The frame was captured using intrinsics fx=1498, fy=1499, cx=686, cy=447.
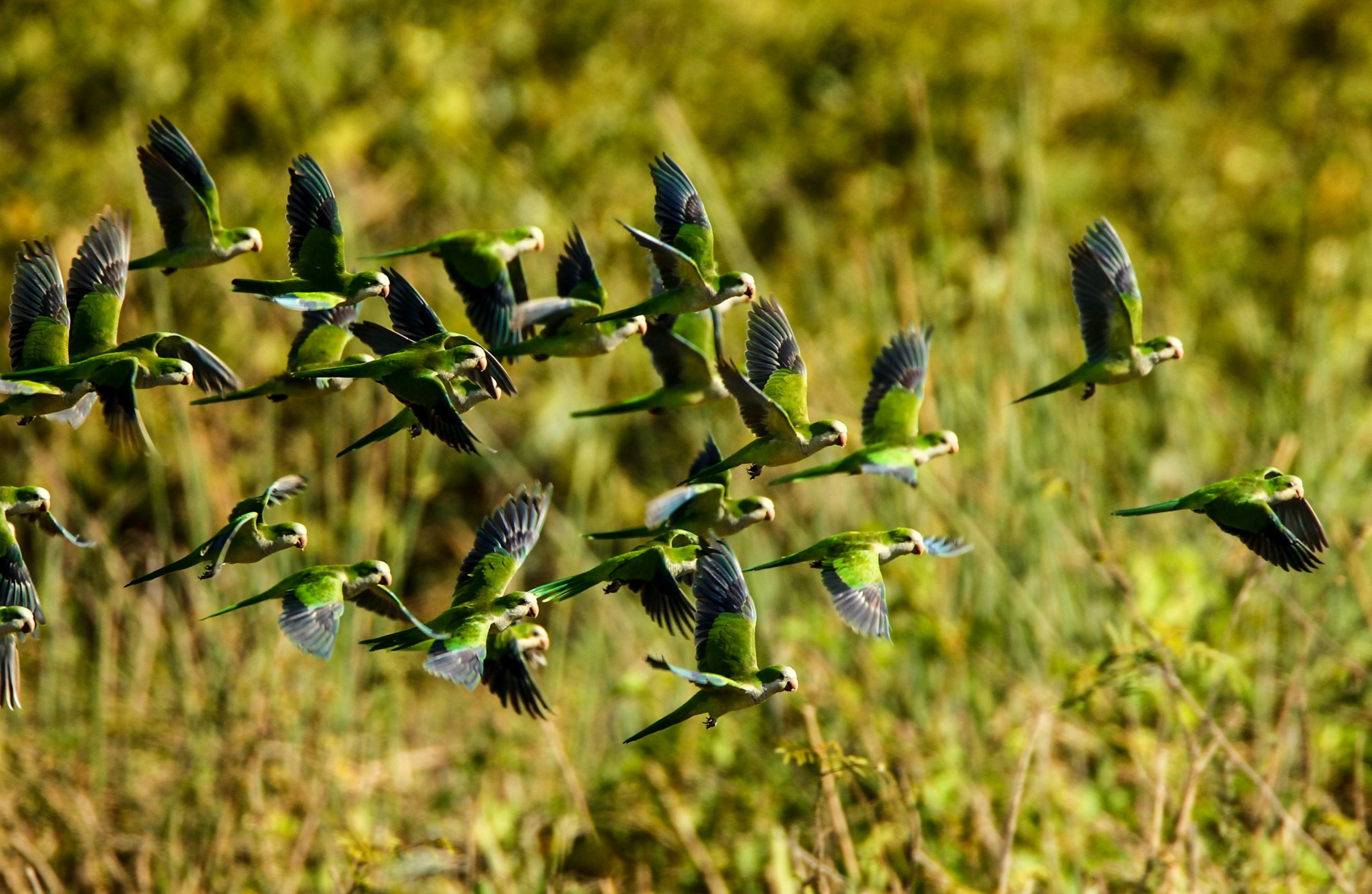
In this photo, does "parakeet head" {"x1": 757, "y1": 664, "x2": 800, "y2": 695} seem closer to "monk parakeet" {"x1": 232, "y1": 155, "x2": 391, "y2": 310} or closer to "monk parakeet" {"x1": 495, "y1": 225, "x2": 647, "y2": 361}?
"monk parakeet" {"x1": 495, "y1": 225, "x2": 647, "y2": 361}

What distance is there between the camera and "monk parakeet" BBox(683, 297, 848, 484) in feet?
7.59

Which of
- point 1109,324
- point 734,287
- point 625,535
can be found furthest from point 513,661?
point 1109,324

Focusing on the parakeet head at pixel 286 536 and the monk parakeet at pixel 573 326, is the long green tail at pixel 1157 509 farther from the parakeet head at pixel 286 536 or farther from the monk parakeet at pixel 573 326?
the parakeet head at pixel 286 536

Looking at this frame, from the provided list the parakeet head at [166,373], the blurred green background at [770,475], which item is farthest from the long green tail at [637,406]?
the blurred green background at [770,475]

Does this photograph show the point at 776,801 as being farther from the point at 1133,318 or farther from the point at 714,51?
the point at 714,51

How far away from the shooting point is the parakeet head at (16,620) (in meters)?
2.18

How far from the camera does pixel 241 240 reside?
8.30ft

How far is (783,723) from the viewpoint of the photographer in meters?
4.82

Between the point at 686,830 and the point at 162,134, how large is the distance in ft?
7.93

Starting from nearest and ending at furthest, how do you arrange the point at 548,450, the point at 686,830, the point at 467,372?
the point at 467,372, the point at 686,830, the point at 548,450

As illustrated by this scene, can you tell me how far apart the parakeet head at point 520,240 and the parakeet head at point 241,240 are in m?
0.42

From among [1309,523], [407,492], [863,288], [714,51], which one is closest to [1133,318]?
[1309,523]

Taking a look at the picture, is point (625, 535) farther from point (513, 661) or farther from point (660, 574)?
point (513, 661)

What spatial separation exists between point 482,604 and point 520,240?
0.63 m
